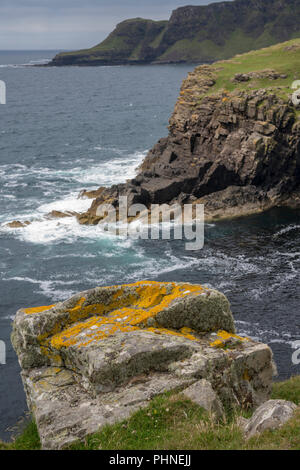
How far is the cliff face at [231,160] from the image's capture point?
69.4m

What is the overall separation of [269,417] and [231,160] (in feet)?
200

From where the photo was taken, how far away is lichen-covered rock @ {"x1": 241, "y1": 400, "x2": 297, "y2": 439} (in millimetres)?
12172

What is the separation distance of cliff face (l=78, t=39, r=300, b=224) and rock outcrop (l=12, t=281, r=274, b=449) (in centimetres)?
4888

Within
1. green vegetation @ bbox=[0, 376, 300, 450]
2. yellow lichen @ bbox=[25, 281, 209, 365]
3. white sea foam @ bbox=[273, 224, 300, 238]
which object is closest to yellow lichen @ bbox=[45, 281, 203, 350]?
yellow lichen @ bbox=[25, 281, 209, 365]

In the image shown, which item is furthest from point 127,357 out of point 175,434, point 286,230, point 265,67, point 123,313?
point 265,67

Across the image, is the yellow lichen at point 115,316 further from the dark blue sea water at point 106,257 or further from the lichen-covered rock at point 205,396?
the dark blue sea water at point 106,257

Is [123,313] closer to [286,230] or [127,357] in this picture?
[127,357]

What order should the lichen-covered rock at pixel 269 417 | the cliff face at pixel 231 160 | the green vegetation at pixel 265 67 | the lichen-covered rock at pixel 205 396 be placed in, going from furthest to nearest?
the green vegetation at pixel 265 67
the cliff face at pixel 231 160
the lichen-covered rock at pixel 205 396
the lichen-covered rock at pixel 269 417

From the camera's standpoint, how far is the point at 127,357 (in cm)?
1498

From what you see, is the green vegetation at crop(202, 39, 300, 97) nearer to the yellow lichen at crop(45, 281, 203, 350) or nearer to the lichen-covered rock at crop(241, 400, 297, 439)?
the yellow lichen at crop(45, 281, 203, 350)

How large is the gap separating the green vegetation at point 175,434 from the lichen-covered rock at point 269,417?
0.78 feet

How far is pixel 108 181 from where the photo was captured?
269 feet

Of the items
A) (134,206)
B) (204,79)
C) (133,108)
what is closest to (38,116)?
(133,108)

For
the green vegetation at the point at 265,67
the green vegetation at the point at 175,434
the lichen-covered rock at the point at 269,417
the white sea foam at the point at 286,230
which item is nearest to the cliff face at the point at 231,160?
the green vegetation at the point at 265,67
